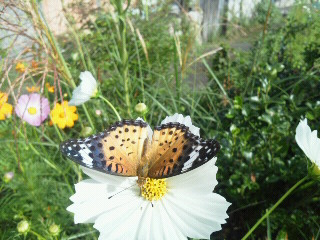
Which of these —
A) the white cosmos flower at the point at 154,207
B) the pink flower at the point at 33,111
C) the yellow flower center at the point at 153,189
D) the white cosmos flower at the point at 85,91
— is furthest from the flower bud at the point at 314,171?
the pink flower at the point at 33,111

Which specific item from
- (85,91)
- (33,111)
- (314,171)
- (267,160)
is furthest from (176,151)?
(33,111)

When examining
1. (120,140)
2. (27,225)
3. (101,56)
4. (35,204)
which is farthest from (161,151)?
(101,56)

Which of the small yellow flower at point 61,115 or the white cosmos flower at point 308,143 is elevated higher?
the white cosmos flower at point 308,143

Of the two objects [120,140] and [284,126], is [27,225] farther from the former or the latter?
[284,126]

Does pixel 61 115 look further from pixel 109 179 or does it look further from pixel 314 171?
pixel 314 171

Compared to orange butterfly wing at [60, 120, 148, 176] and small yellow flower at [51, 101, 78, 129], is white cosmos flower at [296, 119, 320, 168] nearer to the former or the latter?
orange butterfly wing at [60, 120, 148, 176]

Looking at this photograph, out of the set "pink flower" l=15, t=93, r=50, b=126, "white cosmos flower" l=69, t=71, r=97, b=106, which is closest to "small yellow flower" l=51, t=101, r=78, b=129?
"pink flower" l=15, t=93, r=50, b=126

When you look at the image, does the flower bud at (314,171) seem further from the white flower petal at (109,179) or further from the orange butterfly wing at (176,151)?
the white flower petal at (109,179)
